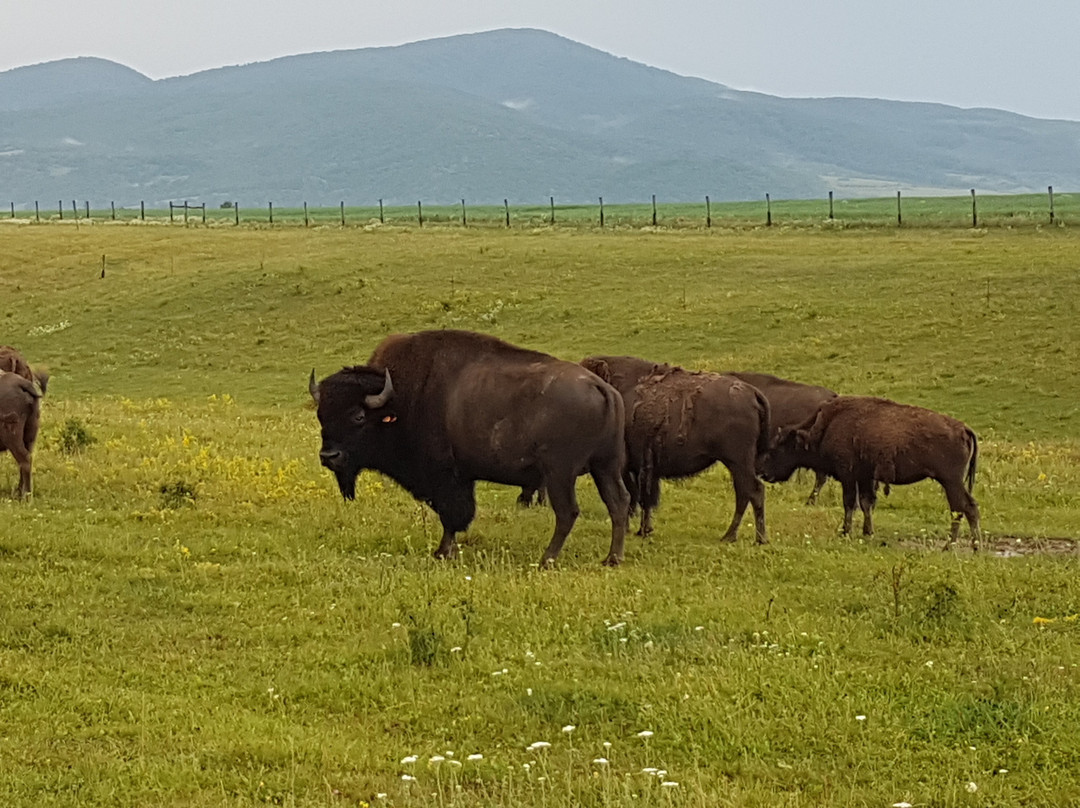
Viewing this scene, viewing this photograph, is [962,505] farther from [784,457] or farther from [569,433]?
[569,433]

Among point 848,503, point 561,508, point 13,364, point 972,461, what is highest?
point 13,364

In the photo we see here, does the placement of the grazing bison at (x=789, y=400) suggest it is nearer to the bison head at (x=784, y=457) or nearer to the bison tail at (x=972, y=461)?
the bison head at (x=784, y=457)

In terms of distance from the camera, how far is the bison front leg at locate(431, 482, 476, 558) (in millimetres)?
14711

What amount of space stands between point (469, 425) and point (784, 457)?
5504mm

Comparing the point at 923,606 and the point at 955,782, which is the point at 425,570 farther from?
the point at 955,782

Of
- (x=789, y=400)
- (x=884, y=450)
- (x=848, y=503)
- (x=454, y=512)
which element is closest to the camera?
(x=454, y=512)

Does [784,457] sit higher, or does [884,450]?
[884,450]

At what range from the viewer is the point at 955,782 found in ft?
25.1

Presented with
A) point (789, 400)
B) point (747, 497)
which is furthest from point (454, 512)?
point (789, 400)

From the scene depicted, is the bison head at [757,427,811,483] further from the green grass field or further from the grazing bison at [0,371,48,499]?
the grazing bison at [0,371,48,499]

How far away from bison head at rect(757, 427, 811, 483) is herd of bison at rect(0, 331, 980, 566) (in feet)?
0.07

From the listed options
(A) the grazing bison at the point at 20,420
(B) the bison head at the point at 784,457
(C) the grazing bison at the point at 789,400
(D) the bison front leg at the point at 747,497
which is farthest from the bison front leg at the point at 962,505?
(A) the grazing bison at the point at 20,420

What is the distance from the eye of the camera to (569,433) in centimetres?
1402

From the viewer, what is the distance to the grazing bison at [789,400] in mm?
19203
